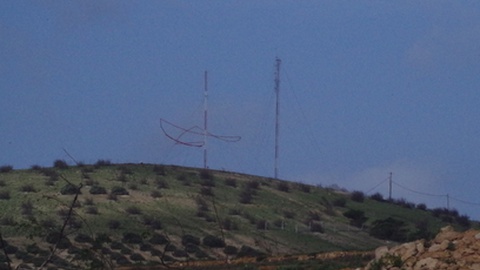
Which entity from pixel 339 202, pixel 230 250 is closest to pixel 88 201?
pixel 230 250

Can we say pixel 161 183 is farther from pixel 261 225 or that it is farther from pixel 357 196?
pixel 357 196

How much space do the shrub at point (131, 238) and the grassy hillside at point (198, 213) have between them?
0.17ft

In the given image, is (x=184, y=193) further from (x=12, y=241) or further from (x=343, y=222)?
(x=12, y=241)

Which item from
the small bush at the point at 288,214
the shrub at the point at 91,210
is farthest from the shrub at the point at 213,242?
the small bush at the point at 288,214

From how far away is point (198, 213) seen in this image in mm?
64875

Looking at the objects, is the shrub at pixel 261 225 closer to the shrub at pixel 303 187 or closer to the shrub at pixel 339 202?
the shrub at pixel 339 202

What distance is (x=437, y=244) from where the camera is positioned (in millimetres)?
26516

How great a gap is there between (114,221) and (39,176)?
1324 centimetres

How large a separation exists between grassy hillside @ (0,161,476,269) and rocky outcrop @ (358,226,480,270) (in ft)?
72.9

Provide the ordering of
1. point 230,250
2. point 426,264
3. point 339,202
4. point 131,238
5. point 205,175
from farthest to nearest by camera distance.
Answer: point 339,202 < point 205,175 < point 230,250 < point 131,238 < point 426,264

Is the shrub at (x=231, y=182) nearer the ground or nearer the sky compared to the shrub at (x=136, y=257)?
nearer the sky

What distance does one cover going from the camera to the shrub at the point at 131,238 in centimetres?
5362

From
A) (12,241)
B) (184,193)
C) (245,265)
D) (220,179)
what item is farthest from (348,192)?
(245,265)

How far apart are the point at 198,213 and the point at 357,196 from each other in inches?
679
